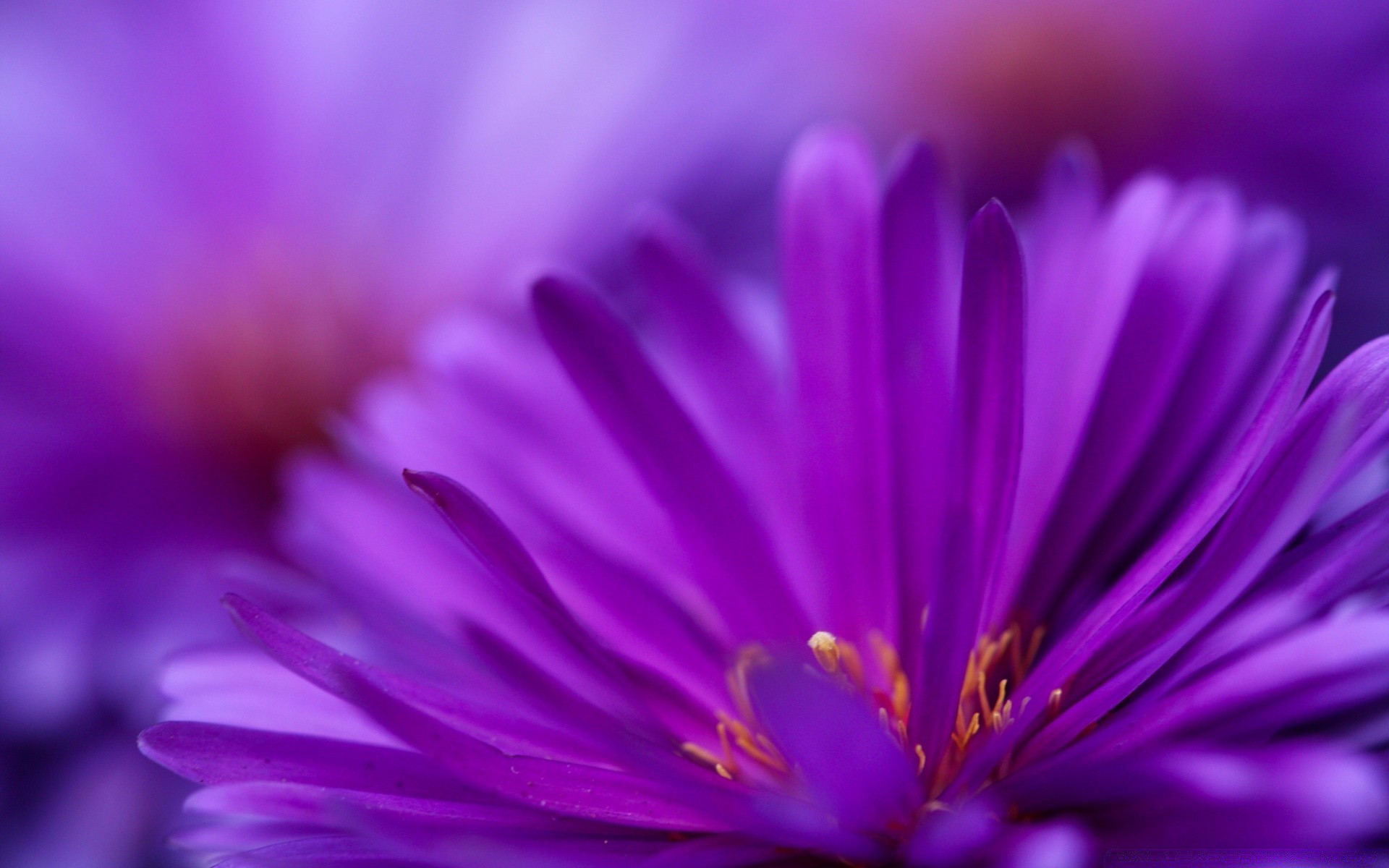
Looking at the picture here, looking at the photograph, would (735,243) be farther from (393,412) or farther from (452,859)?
(452,859)

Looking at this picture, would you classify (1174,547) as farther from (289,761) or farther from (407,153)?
(407,153)

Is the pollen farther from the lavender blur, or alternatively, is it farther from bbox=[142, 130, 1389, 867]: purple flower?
the lavender blur

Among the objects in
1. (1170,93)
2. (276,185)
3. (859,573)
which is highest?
(1170,93)

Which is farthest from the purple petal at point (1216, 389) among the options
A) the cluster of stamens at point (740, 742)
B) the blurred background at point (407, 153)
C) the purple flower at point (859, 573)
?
the blurred background at point (407, 153)

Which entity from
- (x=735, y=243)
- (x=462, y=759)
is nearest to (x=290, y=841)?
(x=462, y=759)

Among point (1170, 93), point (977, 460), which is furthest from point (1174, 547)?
point (1170, 93)

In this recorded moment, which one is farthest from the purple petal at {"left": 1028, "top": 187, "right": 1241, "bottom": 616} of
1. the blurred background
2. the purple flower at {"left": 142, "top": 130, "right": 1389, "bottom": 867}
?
the blurred background

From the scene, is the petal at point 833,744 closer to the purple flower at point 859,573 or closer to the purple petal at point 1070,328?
the purple flower at point 859,573
